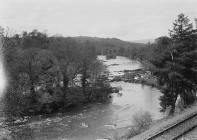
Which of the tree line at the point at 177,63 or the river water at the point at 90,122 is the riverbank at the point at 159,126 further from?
the tree line at the point at 177,63

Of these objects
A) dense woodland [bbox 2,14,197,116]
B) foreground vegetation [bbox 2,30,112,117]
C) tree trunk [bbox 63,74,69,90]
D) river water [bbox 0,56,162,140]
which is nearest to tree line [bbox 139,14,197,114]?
dense woodland [bbox 2,14,197,116]

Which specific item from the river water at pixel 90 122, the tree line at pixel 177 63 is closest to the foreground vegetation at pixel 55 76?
the river water at pixel 90 122

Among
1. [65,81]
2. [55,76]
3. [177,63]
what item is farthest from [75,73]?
[177,63]

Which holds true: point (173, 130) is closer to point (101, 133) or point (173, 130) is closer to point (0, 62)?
point (101, 133)

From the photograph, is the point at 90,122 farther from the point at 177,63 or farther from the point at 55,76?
the point at 55,76

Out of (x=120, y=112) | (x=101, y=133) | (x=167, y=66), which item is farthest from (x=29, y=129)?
(x=167, y=66)

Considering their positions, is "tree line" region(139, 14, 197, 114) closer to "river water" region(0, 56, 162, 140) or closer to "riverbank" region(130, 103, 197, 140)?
"river water" region(0, 56, 162, 140)
